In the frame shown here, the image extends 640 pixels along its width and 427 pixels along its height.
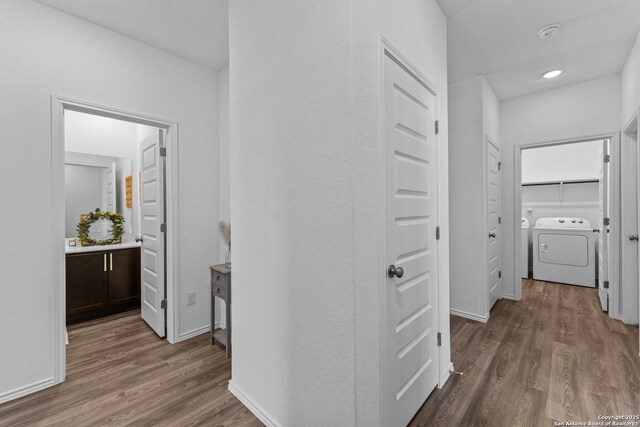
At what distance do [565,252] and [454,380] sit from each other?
12.2 ft

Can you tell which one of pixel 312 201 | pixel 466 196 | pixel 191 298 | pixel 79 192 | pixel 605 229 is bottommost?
pixel 191 298

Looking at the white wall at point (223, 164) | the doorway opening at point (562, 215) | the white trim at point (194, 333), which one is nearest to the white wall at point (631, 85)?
the doorway opening at point (562, 215)

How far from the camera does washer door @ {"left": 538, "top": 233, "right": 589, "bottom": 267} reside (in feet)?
13.9

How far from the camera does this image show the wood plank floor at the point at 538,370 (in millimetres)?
1714

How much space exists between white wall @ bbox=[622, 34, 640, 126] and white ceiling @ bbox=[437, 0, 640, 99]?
0.30 ft

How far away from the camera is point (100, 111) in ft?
7.38

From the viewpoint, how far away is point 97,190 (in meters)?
3.87

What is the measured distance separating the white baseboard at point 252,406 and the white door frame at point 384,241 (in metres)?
0.68

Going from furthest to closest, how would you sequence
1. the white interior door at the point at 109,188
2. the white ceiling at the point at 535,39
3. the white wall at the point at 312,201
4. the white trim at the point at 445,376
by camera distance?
the white interior door at the point at 109,188 < the white ceiling at the point at 535,39 < the white trim at the point at 445,376 < the white wall at the point at 312,201

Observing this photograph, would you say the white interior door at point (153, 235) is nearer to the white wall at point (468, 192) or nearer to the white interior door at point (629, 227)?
the white wall at point (468, 192)

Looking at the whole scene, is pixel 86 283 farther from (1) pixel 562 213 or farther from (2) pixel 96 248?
(1) pixel 562 213

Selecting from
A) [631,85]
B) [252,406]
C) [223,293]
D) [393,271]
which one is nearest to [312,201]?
[393,271]

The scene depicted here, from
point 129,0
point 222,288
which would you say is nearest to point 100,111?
point 129,0

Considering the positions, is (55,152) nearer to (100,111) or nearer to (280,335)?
(100,111)
